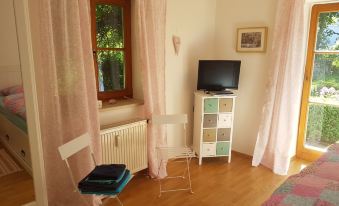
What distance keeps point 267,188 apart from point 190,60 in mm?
1957

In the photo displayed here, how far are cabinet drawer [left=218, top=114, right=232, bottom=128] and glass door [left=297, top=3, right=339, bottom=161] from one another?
1.04m

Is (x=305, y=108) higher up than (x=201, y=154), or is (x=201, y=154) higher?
(x=305, y=108)

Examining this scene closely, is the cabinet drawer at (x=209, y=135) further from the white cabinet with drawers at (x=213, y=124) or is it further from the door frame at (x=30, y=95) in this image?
the door frame at (x=30, y=95)

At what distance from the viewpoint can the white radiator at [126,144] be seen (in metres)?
2.66

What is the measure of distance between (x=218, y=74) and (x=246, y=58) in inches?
20.0

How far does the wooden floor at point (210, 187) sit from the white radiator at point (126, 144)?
31 centimetres

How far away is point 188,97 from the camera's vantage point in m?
3.80

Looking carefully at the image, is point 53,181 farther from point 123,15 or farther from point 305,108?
point 305,108

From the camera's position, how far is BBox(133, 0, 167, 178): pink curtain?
2814mm

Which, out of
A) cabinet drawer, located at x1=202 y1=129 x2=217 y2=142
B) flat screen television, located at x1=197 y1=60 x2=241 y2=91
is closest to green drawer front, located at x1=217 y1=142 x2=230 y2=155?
cabinet drawer, located at x1=202 y1=129 x2=217 y2=142

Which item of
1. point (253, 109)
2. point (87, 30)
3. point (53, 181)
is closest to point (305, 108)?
point (253, 109)

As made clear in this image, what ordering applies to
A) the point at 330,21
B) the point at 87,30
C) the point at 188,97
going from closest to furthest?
the point at 87,30 < the point at 330,21 < the point at 188,97

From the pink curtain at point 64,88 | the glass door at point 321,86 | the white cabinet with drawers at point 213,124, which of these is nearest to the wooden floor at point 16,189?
the pink curtain at point 64,88

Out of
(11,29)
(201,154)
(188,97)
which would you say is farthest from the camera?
(188,97)
